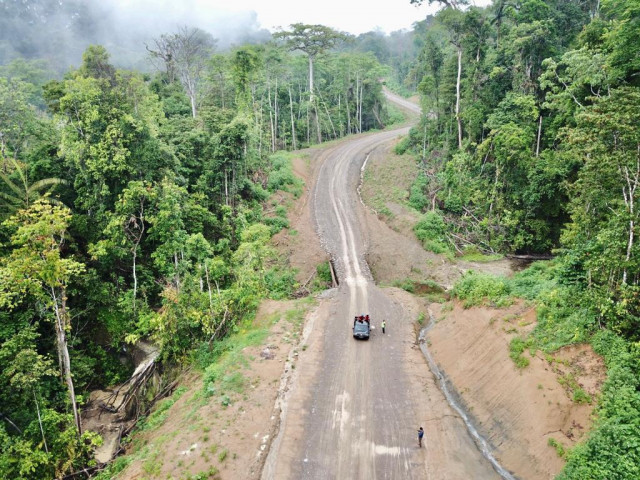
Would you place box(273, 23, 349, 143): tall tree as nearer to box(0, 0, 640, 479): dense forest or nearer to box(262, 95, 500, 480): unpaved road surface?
box(0, 0, 640, 479): dense forest

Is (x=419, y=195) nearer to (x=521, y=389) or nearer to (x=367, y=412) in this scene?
(x=521, y=389)

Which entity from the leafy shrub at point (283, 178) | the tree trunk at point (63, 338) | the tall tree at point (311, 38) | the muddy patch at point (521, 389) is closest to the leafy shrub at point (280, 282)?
the muddy patch at point (521, 389)

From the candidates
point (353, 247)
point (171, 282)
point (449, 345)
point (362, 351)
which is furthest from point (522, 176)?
point (171, 282)

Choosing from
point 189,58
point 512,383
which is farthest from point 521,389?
point 189,58

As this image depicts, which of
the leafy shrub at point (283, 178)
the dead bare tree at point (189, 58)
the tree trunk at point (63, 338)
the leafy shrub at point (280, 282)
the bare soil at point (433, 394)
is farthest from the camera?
the dead bare tree at point (189, 58)

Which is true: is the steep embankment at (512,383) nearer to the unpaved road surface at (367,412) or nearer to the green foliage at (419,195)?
the unpaved road surface at (367,412)

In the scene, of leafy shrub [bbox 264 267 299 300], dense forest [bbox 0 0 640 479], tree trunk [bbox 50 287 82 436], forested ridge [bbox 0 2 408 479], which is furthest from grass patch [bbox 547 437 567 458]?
tree trunk [bbox 50 287 82 436]

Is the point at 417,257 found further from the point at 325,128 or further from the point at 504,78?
the point at 325,128
